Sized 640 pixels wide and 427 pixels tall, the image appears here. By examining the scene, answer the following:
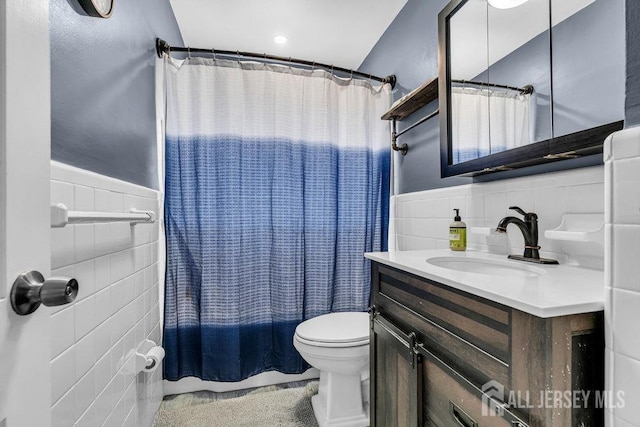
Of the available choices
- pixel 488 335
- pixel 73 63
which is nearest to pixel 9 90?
pixel 73 63

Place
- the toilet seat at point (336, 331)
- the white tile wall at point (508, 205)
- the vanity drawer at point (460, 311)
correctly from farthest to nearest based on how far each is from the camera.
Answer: the toilet seat at point (336, 331), the white tile wall at point (508, 205), the vanity drawer at point (460, 311)

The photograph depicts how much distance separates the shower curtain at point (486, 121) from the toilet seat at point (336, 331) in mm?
953

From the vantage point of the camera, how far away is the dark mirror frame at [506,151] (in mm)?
797

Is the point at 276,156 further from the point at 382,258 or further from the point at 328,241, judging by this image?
the point at 382,258

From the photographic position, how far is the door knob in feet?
1.32

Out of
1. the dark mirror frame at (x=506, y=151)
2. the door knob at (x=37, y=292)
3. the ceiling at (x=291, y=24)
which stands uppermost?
the ceiling at (x=291, y=24)

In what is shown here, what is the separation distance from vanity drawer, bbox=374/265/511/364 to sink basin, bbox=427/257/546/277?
206mm

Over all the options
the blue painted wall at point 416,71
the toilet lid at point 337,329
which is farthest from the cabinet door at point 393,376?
the blue painted wall at point 416,71

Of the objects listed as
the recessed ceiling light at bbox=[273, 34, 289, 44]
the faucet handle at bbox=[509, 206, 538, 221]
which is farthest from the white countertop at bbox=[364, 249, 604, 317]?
the recessed ceiling light at bbox=[273, 34, 289, 44]

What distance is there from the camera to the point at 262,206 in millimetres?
1829

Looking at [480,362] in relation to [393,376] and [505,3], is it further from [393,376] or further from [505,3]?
[505,3]

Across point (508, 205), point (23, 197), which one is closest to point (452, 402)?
point (508, 205)

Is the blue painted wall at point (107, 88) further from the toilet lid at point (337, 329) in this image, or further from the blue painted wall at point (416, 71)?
the blue painted wall at point (416, 71)

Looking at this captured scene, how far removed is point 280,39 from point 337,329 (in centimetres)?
199
